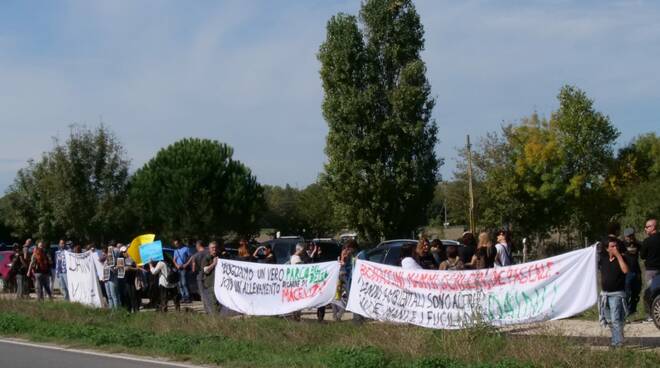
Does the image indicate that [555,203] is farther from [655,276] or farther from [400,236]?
[655,276]

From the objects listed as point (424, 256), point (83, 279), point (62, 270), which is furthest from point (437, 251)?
point (62, 270)

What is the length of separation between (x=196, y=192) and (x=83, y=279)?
31.5 m

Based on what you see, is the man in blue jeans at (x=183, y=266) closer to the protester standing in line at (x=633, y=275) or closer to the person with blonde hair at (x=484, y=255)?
the person with blonde hair at (x=484, y=255)

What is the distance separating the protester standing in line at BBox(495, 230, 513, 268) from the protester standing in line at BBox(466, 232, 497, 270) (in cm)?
38

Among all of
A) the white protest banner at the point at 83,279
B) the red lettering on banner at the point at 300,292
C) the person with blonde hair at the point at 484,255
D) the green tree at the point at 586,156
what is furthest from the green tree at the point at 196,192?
the person with blonde hair at the point at 484,255

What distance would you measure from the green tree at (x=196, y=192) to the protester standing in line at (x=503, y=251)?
3714 cm

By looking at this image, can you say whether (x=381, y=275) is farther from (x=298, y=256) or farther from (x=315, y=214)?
(x=315, y=214)

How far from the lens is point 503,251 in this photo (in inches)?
573

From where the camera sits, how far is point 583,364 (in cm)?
957

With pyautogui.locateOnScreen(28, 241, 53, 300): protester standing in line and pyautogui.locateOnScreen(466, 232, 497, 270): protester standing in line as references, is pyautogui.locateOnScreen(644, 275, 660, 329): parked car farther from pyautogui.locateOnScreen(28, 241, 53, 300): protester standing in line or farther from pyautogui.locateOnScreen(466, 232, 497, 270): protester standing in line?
pyautogui.locateOnScreen(28, 241, 53, 300): protester standing in line

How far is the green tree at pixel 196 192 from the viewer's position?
51.1 m

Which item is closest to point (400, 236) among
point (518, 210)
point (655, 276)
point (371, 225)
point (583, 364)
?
point (371, 225)

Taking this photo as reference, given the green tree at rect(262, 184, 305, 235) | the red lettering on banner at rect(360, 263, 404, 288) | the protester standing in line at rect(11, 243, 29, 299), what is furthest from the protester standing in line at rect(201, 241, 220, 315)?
the green tree at rect(262, 184, 305, 235)

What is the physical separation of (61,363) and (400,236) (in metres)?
29.5
